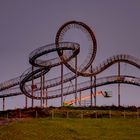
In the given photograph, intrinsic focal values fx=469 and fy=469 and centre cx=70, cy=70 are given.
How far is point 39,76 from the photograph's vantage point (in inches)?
2726

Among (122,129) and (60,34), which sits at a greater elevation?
(60,34)

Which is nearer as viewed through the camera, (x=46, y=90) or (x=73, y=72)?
(x=73, y=72)

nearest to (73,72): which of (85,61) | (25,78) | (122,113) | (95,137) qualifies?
(85,61)

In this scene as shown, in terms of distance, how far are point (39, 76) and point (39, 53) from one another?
21.4ft

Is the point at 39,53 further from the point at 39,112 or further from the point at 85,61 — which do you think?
the point at 39,112

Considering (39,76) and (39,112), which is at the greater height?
(39,76)

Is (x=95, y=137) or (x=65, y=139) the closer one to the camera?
(x=65, y=139)

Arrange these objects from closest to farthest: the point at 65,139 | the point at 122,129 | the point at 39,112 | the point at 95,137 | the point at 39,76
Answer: the point at 65,139
the point at 95,137
the point at 122,129
the point at 39,112
the point at 39,76

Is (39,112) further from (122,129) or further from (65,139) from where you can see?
(65,139)

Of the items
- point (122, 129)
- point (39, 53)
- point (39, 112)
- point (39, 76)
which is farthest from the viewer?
point (39, 76)

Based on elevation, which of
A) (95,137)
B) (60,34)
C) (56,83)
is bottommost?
(95,137)

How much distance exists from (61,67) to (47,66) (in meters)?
2.01

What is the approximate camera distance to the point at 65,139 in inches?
949

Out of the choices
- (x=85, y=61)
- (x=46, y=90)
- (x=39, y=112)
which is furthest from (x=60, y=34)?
(x=39, y=112)
